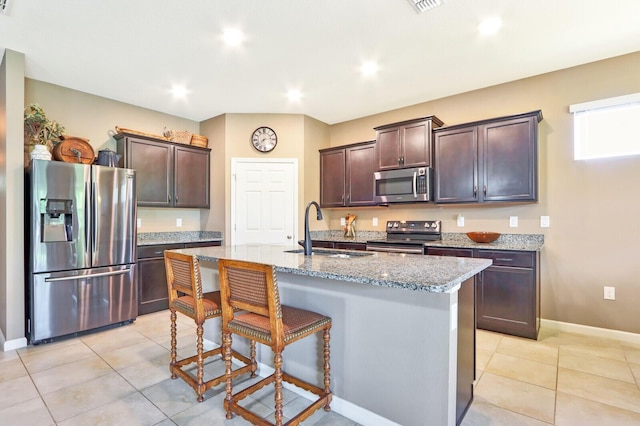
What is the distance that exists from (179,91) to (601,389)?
16.0 ft

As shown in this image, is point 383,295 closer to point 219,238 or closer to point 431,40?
point 431,40

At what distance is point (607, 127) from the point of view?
10.5ft

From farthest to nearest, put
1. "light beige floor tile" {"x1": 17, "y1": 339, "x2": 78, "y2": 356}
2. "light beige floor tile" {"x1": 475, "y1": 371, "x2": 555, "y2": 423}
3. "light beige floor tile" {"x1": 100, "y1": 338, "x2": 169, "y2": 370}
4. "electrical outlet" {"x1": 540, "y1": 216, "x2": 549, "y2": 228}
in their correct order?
"electrical outlet" {"x1": 540, "y1": 216, "x2": 549, "y2": 228}
"light beige floor tile" {"x1": 17, "y1": 339, "x2": 78, "y2": 356}
"light beige floor tile" {"x1": 100, "y1": 338, "x2": 169, "y2": 370}
"light beige floor tile" {"x1": 475, "y1": 371, "x2": 555, "y2": 423}

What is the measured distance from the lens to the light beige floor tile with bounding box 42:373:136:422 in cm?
200

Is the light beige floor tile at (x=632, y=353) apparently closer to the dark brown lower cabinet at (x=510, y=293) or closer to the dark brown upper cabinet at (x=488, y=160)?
the dark brown lower cabinet at (x=510, y=293)

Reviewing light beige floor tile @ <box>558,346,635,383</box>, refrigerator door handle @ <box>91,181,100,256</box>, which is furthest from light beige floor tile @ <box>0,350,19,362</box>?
light beige floor tile @ <box>558,346,635,383</box>

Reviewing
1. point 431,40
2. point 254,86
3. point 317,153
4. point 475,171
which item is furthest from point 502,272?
point 254,86

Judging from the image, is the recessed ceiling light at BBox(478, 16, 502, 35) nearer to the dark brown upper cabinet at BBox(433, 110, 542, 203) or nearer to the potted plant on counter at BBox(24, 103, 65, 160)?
the dark brown upper cabinet at BBox(433, 110, 542, 203)

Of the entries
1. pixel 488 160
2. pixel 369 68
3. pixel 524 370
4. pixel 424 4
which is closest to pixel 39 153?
pixel 369 68

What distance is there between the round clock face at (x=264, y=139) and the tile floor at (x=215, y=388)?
2786 millimetres

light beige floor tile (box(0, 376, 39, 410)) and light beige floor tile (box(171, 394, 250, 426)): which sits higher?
light beige floor tile (box(171, 394, 250, 426))

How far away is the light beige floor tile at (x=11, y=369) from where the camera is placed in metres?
2.42

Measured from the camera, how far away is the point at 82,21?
8.35ft

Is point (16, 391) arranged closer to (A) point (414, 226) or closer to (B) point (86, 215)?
(B) point (86, 215)
